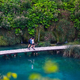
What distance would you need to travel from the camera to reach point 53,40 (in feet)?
57.9

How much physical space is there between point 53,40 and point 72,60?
664 cm

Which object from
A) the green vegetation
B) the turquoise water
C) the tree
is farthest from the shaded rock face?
the turquoise water

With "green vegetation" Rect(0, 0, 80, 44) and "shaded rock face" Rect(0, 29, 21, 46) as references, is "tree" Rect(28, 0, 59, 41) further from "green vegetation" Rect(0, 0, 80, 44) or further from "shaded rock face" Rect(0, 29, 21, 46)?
"shaded rock face" Rect(0, 29, 21, 46)

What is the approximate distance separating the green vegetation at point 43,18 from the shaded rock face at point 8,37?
1.44ft

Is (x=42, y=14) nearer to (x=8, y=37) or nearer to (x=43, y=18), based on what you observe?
(x=43, y=18)

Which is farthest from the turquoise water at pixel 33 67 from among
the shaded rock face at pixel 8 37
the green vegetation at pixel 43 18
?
the green vegetation at pixel 43 18

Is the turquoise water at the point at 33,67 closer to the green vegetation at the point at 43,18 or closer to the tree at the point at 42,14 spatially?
the green vegetation at the point at 43,18

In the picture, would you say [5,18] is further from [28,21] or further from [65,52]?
[65,52]

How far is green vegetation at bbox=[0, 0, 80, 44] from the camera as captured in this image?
55.2 ft

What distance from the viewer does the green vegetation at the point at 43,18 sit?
16.8 m

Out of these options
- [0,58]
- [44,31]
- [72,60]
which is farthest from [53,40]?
[0,58]

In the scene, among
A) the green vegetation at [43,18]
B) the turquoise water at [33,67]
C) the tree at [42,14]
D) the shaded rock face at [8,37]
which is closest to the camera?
the turquoise water at [33,67]

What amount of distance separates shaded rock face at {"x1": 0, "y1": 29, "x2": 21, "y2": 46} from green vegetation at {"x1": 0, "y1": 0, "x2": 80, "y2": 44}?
44 centimetres

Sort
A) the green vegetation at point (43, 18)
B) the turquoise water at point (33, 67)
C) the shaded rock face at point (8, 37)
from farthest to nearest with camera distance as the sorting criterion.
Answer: the green vegetation at point (43, 18) → the shaded rock face at point (8, 37) → the turquoise water at point (33, 67)
